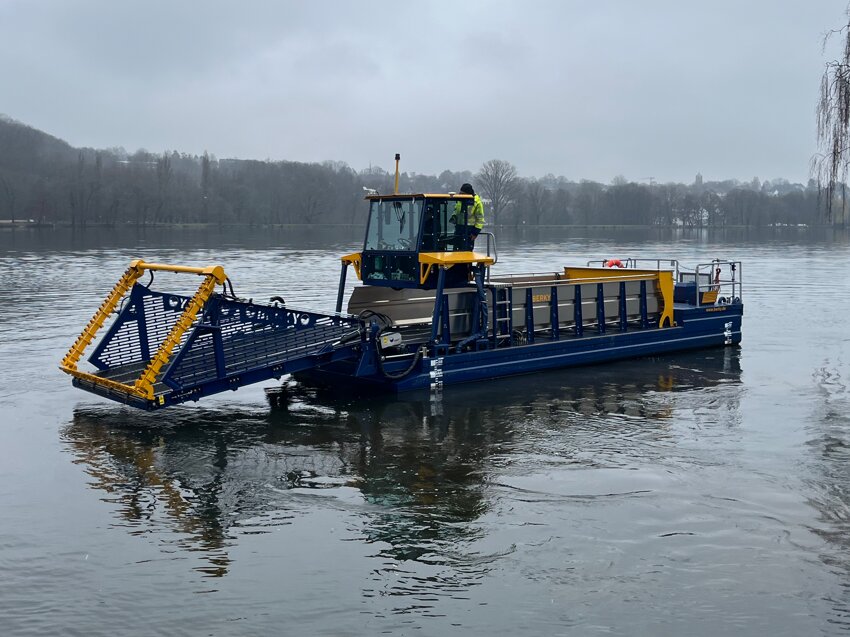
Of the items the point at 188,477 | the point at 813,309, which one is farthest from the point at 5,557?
the point at 813,309

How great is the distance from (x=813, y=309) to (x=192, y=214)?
118 meters

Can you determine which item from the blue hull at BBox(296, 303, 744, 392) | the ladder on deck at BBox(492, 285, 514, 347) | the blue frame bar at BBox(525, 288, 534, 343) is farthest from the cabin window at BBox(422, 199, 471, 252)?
the blue hull at BBox(296, 303, 744, 392)

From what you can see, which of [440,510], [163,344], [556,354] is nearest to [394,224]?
[556,354]

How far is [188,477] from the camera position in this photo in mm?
11594

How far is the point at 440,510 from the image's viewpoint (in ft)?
34.2

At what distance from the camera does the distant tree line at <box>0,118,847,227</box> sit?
5143 inches

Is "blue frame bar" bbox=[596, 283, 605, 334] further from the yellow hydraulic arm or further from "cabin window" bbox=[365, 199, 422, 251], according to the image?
the yellow hydraulic arm

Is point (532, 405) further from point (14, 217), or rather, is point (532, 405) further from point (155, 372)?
point (14, 217)

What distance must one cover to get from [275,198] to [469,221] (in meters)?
133

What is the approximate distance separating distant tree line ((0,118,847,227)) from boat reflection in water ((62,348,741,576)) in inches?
4400

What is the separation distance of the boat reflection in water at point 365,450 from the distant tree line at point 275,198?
111766mm

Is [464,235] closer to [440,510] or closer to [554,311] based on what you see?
[554,311]

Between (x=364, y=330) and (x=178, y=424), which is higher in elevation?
(x=364, y=330)

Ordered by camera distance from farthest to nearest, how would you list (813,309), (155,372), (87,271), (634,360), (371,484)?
(87,271)
(813,309)
(634,360)
(155,372)
(371,484)
